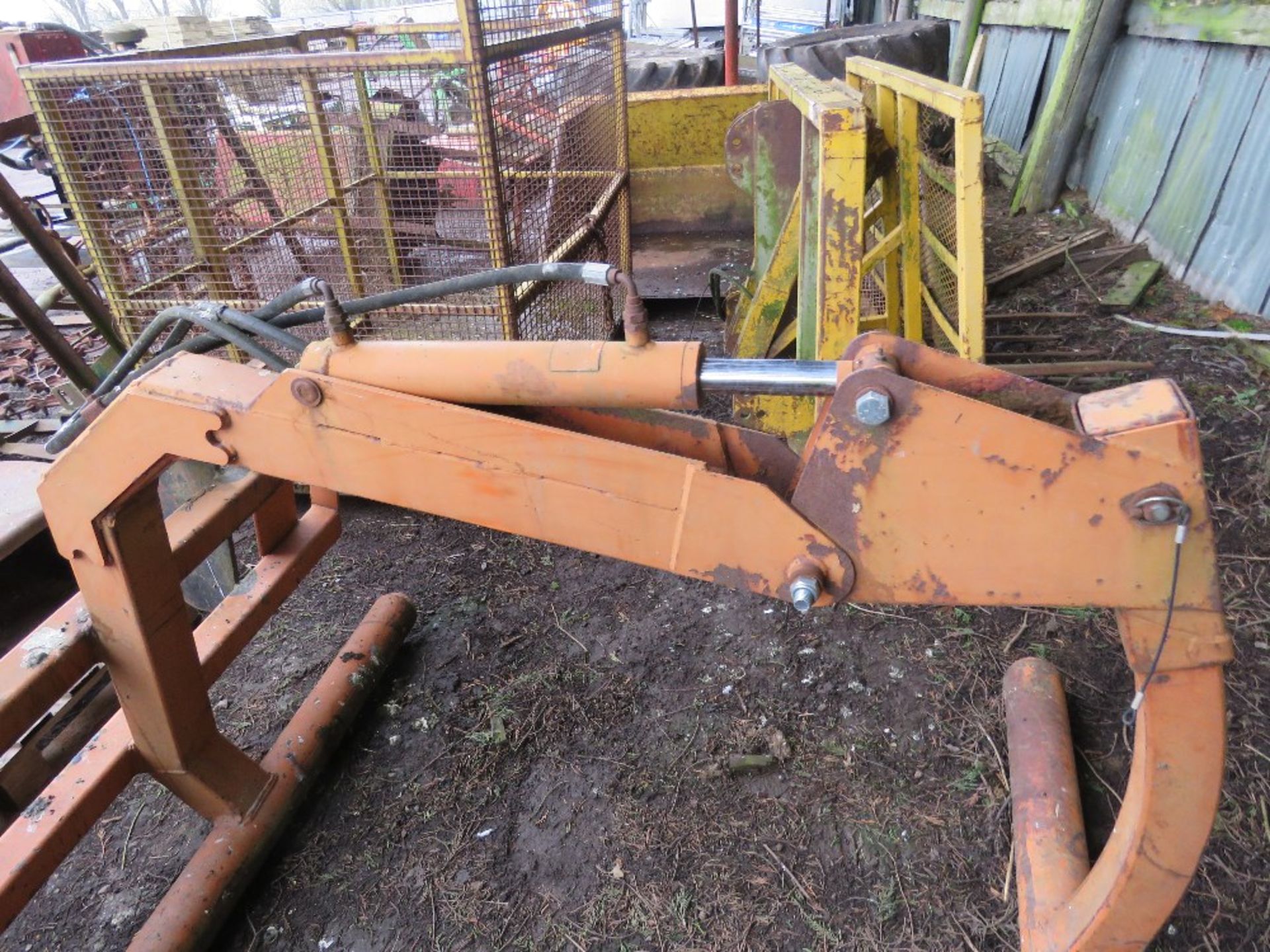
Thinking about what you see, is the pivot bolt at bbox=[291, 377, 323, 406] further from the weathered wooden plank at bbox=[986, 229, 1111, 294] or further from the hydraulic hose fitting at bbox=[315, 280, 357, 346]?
the weathered wooden plank at bbox=[986, 229, 1111, 294]

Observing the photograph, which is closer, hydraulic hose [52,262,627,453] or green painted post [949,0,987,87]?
hydraulic hose [52,262,627,453]

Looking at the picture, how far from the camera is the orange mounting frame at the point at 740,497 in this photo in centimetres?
118

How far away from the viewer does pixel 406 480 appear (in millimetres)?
1465

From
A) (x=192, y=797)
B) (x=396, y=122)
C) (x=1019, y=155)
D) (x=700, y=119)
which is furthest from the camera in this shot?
(x=1019, y=155)

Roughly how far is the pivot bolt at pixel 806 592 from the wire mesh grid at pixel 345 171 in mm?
2274

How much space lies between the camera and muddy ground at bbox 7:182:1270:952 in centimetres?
213

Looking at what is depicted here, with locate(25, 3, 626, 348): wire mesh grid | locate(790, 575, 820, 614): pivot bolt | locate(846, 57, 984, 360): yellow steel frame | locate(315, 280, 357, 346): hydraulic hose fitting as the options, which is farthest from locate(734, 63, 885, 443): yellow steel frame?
locate(315, 280, 357, 346): hydraulic hose fitting

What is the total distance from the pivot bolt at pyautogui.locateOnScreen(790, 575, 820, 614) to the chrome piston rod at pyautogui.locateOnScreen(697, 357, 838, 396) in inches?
11.8

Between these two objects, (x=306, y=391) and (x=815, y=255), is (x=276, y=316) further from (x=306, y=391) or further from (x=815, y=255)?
(x=815, y=255)

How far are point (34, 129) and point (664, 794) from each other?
440cm

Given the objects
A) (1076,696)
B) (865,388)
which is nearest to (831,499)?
(865,388)

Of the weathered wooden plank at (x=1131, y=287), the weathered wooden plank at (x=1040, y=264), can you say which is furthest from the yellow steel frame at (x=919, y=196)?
the weathered wooden plank at (x=1131, y=287)

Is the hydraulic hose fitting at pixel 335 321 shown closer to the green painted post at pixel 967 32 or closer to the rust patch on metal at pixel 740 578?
the rust patch on metal at pixel 740 578

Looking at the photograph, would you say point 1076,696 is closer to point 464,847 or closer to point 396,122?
point 464,847
